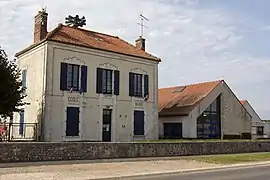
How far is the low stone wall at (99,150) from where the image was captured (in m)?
18.8

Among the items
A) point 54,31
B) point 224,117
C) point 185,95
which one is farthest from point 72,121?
point 224,117

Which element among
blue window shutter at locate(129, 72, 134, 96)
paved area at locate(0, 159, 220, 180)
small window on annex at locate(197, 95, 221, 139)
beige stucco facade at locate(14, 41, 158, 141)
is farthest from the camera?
small window on annex at locate(197, 95, 221, 139)

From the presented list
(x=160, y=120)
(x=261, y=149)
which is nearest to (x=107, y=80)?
(x=160, y=120)

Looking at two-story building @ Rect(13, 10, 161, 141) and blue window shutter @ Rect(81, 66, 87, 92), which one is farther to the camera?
blue window shutter @ Rect(81, 66, 87, 92)

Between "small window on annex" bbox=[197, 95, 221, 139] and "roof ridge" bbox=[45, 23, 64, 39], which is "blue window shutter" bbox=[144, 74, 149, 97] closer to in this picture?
"small window on annex" bbox=[197, 95, 221, 139]

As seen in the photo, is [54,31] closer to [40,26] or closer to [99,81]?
[40,26]

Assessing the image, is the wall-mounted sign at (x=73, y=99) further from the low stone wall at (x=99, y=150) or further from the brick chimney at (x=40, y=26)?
the low stone wall at (x=99, y=150)

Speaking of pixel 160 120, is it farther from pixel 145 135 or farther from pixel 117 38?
pixel 117 38

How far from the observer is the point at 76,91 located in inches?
1108

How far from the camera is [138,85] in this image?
31797 mm

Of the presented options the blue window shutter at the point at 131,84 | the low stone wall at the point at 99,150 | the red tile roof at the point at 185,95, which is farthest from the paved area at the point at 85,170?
the red tile roof at the point at 185,95

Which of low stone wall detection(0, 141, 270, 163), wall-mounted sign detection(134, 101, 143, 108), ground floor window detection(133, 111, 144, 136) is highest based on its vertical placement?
wall-mounted sign detection(134, 101, 143, 108)

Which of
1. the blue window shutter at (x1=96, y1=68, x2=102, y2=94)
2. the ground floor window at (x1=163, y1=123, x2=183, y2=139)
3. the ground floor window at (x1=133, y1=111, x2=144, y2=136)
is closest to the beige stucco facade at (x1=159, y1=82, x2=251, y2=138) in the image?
the ground floor window at (x1=163, y1=123, x2=183, y2=139)

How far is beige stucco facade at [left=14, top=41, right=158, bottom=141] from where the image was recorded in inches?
1064
